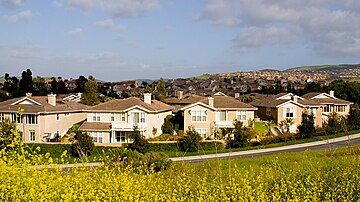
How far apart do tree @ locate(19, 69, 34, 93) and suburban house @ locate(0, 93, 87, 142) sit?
36.5 m

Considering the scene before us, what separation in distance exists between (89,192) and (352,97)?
232 feet

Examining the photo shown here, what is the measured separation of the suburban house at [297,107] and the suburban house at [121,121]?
50.0ft

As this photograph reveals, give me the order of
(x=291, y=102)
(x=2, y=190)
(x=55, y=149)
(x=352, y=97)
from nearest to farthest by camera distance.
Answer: (x=2, y=190)
(x=55, y=149)
(x=291, y=102)
(x=352, y=97)

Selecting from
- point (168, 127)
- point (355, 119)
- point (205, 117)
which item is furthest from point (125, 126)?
point (355, 119)

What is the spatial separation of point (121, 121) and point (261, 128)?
16.2m

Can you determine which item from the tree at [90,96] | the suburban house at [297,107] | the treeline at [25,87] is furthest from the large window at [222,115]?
the treeline at [25,87]

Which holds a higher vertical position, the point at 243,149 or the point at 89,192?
the point at 89,192

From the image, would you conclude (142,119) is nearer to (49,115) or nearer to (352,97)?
(49,115)

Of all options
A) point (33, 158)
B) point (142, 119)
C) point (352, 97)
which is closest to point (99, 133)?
point (142, 119)

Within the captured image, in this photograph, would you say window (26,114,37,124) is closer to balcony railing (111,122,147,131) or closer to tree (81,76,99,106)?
balcony railing (111,122,147,131)

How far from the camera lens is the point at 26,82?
3255 inches

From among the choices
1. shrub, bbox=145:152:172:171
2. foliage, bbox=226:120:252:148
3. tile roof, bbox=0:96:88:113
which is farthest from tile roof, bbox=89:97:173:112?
shrub, bbox=145:152:172:171

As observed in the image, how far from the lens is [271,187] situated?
8.82 metres

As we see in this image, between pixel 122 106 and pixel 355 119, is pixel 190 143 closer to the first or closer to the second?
pixel 122 106
